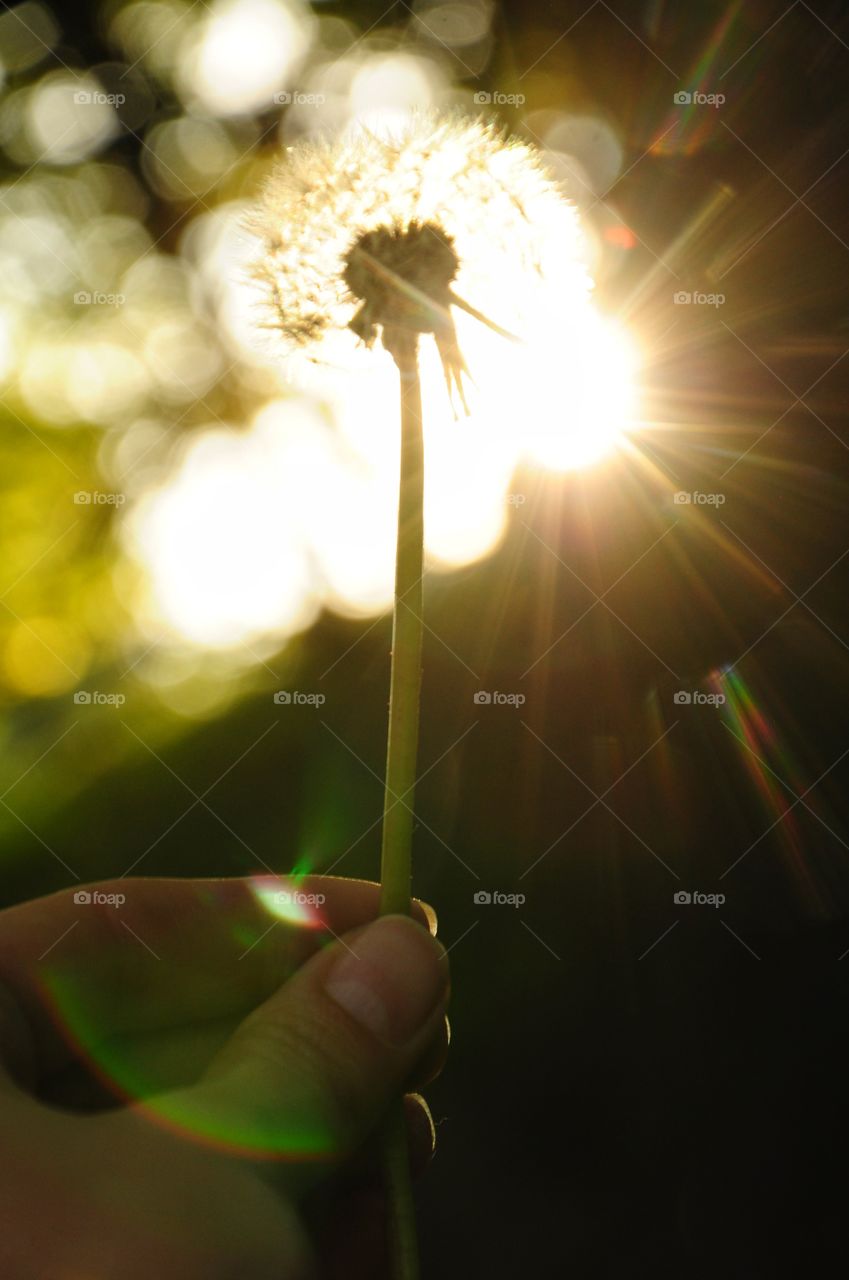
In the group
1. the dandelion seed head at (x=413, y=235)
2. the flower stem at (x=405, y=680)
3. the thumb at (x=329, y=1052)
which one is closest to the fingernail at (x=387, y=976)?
the thumb at (x=329, y=1052)

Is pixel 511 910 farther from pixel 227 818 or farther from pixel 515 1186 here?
pixel 227 818

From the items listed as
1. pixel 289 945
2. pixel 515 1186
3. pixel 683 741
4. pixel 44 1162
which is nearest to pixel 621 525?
pixel 683 741

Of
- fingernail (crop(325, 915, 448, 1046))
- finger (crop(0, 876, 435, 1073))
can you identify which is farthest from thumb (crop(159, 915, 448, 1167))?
finger (crop(0, 876, 435, 1073))

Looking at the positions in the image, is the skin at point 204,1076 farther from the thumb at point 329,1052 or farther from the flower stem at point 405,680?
the flower stem at point 405,680

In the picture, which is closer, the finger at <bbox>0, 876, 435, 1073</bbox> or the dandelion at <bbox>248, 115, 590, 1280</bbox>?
the dandelion at <bbox>248, 115, 590, 1280</bbox>

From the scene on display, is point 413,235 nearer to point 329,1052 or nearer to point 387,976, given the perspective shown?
point 387,976

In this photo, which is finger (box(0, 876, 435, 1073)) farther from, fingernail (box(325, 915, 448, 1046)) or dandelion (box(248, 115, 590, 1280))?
dandelion (box(248, 115, 590, 1280))

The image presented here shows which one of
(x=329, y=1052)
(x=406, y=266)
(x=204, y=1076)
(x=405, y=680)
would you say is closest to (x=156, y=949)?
(x=204, y=1076)
